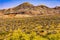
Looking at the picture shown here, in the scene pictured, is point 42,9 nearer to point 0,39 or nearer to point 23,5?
point 23,5

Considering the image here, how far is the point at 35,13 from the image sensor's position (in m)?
105

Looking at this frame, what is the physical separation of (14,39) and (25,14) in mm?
Answer: 77508

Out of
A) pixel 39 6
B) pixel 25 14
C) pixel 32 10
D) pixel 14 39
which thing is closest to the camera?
pixel 14 39

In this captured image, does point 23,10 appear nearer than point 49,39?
No

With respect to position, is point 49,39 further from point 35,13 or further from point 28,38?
point 35,13

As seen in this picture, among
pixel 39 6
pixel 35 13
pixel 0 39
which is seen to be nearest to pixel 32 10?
pixel 35 13

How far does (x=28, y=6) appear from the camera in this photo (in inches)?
4616

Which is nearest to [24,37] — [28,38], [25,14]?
[28,38]

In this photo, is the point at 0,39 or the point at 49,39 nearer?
the point at 49,39

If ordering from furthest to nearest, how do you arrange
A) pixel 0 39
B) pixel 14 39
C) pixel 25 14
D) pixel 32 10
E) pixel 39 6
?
pixel 39 6
pixel 32 10
pixel 25 14
pixel 0 39
pixel 14 39

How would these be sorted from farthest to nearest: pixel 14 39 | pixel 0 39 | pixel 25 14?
pixel 25 14, pixel 0 39, pixel 14 39

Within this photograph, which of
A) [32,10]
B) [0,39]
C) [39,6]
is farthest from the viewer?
[39,6]

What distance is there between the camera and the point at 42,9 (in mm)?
111938

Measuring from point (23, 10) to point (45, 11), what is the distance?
35.1 feet
